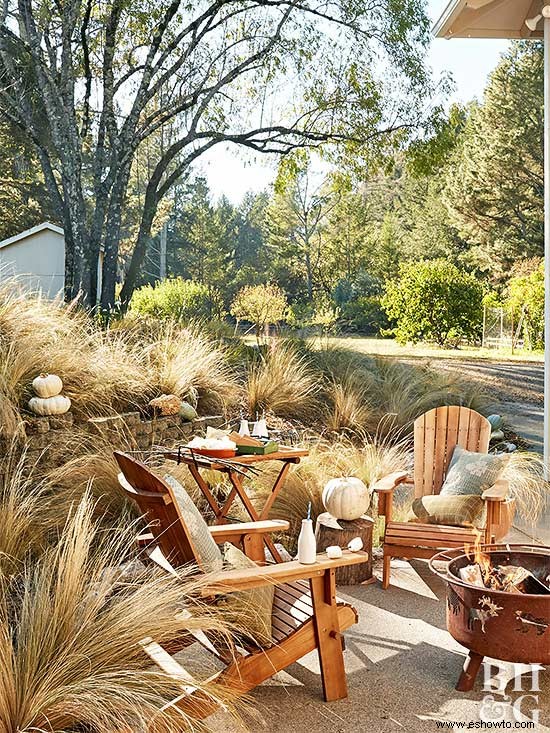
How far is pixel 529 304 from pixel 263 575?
7.62 metres

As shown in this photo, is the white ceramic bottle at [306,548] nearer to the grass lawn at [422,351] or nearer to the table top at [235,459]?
the table top at [235,459]

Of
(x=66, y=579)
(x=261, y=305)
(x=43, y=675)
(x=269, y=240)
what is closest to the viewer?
A: (x=43, y=675)

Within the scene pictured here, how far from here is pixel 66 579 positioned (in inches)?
93.0

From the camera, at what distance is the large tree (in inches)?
362

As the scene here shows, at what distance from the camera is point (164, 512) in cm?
246

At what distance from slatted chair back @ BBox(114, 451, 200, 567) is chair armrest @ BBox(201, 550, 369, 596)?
Result: 0.11 m

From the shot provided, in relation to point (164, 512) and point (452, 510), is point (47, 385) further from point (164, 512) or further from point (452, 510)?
point (164, 512)

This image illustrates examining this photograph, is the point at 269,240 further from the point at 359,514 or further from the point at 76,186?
the point at 359,514

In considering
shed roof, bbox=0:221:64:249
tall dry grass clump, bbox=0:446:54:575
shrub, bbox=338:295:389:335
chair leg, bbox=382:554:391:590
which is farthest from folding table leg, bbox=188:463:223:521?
shed roof, bbox=0:221:64:249

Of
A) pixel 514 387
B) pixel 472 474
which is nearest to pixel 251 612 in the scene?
pixel 472 474

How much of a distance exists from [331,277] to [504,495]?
11300mm

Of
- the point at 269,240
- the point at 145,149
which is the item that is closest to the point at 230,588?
the point at 269,240

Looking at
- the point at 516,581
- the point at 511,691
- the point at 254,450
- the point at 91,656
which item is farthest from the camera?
the point at 254,450

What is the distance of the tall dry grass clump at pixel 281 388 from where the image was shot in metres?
7.00
